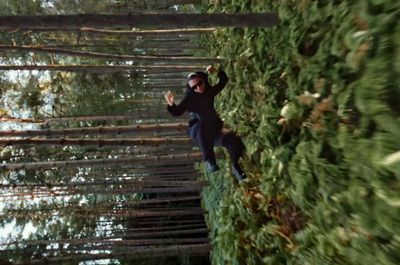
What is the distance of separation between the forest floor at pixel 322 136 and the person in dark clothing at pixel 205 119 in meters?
0.23

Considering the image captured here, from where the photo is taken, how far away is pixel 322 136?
2.64 m

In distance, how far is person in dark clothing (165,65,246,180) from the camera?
4.00m

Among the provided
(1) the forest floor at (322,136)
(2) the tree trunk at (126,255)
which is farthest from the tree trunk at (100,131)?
(2) the tree trunk at (126,255)

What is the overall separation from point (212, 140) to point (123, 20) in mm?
1921

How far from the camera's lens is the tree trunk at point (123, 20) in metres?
2.73

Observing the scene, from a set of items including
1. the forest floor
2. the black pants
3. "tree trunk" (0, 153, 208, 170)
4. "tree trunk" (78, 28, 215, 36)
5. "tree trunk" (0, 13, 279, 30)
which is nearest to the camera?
the forest floor

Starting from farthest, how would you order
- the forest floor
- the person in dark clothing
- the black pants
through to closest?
1. the black pants
2. the person in dark clothing
3. the forest floor

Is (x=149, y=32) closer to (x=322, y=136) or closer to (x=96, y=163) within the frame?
(x=96, y=163)

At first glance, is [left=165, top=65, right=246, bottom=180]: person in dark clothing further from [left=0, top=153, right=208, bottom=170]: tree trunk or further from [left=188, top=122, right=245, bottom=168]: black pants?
[left=0, top=153, right=208, bottom=170]: tree trunk

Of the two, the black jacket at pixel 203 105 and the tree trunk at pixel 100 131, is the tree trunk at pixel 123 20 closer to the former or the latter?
the black jacket at pixel 203 105

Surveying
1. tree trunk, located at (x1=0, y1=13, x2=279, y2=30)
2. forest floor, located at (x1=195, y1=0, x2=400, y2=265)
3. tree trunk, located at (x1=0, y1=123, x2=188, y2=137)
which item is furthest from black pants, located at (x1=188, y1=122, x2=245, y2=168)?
tree trunk, located at (x1=0, y1=13, x2=279, y2=30)

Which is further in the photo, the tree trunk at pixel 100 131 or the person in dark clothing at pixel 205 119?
the tree trunk at pixel 100 131

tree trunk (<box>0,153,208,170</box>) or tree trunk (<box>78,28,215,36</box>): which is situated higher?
tree trunk (<box>78,28,215,36</box>)

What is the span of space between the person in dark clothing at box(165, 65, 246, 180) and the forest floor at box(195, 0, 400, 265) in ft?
0.77
